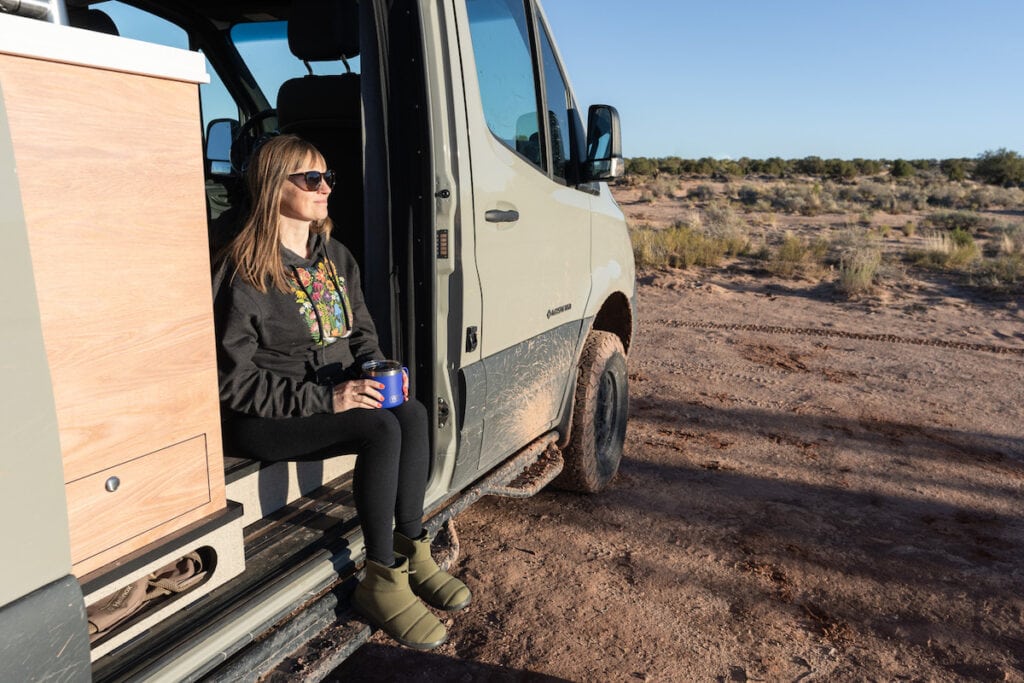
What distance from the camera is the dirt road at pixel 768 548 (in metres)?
2.65

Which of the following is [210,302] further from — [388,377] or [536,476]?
[536,476]

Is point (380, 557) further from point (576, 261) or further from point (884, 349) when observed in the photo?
point (884, 349)

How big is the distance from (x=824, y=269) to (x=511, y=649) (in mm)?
10598

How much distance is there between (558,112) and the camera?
334 centimetres

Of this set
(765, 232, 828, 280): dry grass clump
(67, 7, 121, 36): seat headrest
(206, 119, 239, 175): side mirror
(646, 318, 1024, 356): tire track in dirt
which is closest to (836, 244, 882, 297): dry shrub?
(765, 232, 828, 280): dry grass clump

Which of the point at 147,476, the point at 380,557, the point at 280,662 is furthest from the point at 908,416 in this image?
the point at 147,476

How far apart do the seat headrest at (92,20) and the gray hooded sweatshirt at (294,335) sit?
1.63 m

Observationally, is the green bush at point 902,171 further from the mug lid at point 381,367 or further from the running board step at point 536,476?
the mug lid at point 381,367

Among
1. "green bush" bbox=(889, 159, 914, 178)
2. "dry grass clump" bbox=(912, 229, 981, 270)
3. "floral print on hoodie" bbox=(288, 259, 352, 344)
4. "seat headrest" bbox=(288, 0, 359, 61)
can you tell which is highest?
"green bush" bbox=(889, 159, 914, 178)

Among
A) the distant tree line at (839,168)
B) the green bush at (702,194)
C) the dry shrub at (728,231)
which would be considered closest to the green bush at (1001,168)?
the distant tree line at (839,168)

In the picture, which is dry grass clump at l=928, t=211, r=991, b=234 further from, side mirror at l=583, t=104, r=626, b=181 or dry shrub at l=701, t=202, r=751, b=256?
side mirror at l=583, t=104, r=626, b=181

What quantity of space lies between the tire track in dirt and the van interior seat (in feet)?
19.5

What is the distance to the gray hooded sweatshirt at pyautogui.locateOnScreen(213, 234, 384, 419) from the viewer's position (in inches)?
80.4

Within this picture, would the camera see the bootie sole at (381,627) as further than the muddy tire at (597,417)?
No
